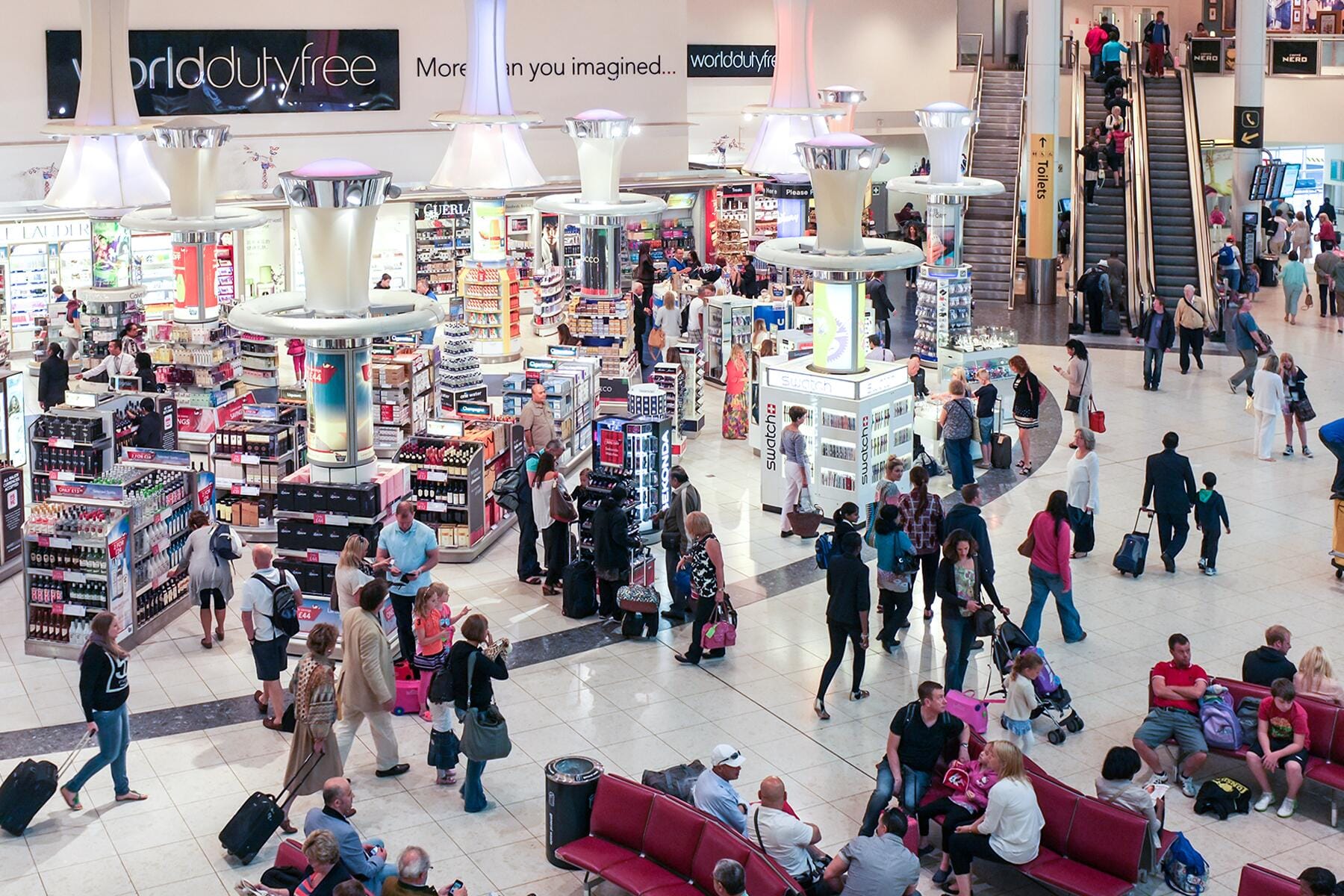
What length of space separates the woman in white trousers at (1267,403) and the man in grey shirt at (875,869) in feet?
36.0

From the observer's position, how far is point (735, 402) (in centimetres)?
1942

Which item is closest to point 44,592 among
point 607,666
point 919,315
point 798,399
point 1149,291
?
point 607,666

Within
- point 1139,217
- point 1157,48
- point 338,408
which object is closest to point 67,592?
point 338,408

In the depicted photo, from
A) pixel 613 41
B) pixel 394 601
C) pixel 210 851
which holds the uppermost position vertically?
pixel 613 41

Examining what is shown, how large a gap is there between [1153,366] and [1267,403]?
4.11 metres

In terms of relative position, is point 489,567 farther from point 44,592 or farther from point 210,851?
point 210,851

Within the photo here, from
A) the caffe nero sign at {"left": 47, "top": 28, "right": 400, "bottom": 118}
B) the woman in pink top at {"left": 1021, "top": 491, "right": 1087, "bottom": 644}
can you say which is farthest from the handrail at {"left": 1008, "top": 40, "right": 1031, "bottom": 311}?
the woman in pink top at {"left": 1021, "top": 491, "right": 1087, "bottom": 644}

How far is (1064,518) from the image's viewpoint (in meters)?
12.2

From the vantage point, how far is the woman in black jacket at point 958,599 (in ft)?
37.5

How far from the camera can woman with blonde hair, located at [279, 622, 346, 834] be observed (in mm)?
9555

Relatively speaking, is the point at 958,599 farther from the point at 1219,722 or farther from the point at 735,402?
the point at 735,402

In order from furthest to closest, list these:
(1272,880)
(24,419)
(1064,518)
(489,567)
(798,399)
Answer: (24,419) < (798,399) < (489,567) < (1064,518) < (1272,880)

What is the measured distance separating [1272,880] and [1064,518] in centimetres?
454

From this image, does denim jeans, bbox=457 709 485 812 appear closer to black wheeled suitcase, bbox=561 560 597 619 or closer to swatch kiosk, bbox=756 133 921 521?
black wheeled suitcase, bbox=561 560 597 619
